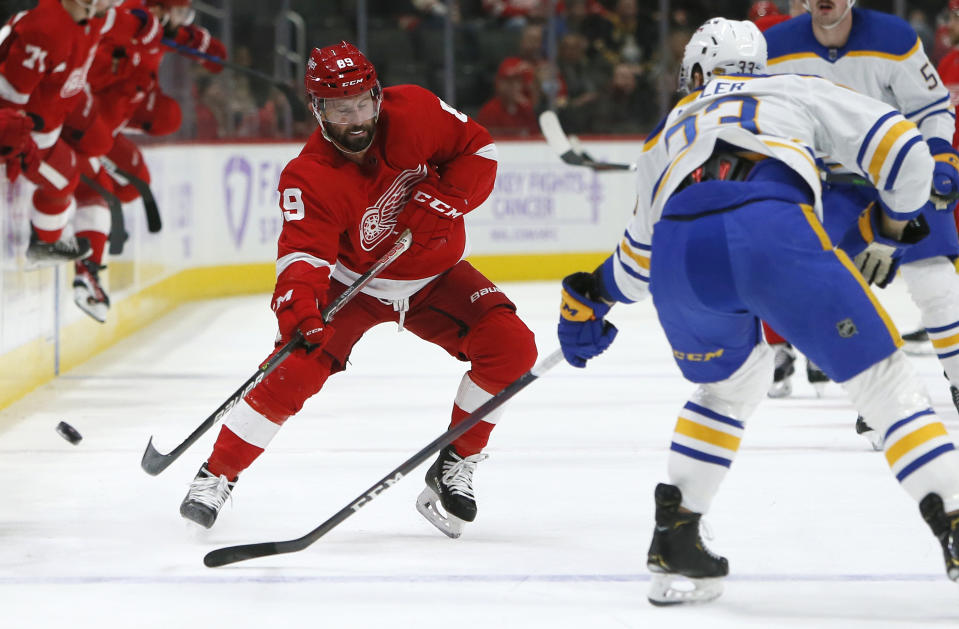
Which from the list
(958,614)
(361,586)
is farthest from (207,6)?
(958,614)

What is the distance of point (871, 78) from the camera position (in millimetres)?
3557

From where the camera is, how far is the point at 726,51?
2.50 metres

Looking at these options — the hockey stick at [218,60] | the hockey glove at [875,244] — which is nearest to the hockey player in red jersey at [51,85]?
the hockey stick at [218,60]

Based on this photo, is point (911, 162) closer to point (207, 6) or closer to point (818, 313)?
point (818, 313)

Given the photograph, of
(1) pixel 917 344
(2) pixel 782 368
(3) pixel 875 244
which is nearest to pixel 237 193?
(1) pixel 917 344

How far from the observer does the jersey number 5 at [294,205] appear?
9.15ft

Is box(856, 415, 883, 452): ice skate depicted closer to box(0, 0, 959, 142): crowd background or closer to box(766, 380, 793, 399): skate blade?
box(766, 380, 793, 399): skate blade

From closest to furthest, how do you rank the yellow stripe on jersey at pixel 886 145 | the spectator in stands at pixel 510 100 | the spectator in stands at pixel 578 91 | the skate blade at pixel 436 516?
the yellow stripe on jersey at pixel 886 145
the skate blade at pixel 436 516
the spectator in stands at pixel 510 100
the spectator in stands at pixel 578 91

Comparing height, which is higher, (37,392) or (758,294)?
(758,294)

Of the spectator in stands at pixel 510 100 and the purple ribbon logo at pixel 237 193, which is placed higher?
the spectator in stands at pixel 510 100

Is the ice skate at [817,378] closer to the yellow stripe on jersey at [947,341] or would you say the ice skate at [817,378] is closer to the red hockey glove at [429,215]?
the yellow stripe on jersey at [947,341]

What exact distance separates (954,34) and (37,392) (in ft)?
12.3

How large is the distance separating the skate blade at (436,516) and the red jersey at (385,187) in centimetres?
45

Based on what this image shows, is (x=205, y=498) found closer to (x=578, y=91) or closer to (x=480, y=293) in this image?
(x=480, y=293)
